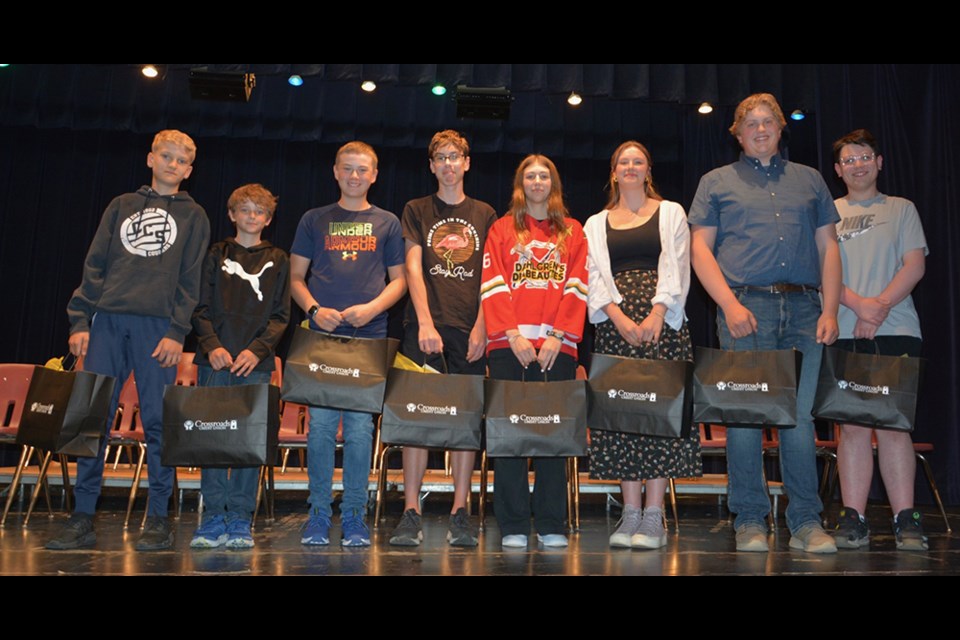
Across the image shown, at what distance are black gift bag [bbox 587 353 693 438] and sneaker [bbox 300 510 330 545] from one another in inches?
46.0

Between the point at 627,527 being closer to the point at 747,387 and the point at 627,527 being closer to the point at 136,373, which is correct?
the point at 747,387

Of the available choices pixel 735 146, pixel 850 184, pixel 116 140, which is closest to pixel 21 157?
pixel 116 140

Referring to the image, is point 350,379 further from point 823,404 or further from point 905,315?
point 905,315

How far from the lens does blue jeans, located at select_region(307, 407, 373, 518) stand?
327 cm

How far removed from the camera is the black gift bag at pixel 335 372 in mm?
3092

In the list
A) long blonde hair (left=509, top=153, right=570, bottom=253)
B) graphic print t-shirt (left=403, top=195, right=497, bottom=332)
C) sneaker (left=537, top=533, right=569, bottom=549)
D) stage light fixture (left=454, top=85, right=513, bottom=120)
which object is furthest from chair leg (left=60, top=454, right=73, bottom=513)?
stage light fixture (left=454, top=85, right=513, bottom=120)

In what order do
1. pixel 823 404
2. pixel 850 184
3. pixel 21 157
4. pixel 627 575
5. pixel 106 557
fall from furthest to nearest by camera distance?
pixel 21 157, pixel 850 184, pixel 823 404, pixel 106 557, pixel 627 575

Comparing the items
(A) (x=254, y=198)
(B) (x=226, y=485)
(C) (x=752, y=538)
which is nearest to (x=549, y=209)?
(A) (x=254, y=198)

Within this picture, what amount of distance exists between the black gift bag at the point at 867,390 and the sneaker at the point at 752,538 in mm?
506

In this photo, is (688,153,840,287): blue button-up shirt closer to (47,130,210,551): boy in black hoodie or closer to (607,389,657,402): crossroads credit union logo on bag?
(607,389,657,402): crossroads credit union logo on bag

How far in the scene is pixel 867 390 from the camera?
10.2 ft

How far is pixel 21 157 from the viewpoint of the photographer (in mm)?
7996
